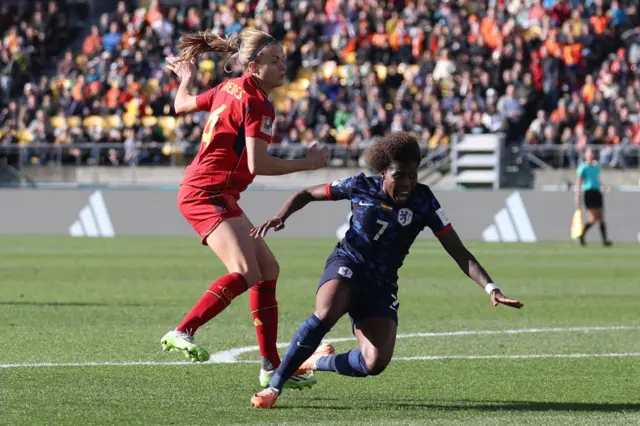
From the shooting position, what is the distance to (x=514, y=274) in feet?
62.7

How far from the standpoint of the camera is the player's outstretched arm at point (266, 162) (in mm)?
7781

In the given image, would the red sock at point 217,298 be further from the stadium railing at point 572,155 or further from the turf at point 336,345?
the stadium railing at point 572,155

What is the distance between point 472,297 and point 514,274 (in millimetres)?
3574

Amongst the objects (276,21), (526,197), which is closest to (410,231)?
(526,197)

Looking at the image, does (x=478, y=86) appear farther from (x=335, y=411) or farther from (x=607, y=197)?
(x=335, y=411)

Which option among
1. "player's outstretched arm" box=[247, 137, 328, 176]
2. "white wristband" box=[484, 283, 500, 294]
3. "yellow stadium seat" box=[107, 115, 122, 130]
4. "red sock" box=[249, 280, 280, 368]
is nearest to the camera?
"white wristband" box=[484, 283, 500, 294]

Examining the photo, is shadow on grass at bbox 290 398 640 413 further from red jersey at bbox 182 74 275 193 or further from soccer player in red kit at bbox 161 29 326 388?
red jersey at bbox 182 74 275 193

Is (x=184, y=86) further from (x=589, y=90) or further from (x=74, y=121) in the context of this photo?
(x=74, y=121)

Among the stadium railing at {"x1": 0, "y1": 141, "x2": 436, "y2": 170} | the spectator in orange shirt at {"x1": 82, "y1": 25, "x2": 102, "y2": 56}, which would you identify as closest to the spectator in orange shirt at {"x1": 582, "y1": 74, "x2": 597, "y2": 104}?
the stadium railing at {"x1": 0, "y1": 141, "x2": 436, "y2": 170}

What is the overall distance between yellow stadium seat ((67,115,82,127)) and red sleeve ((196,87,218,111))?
25.6 m

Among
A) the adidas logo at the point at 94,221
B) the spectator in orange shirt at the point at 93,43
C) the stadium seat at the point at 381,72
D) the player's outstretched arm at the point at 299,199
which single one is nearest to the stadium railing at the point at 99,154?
the adidas logo at the point at 94,221

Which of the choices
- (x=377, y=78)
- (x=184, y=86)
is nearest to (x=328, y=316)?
(x=184, y=86)

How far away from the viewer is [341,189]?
7.68m

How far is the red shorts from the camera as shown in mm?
8156
